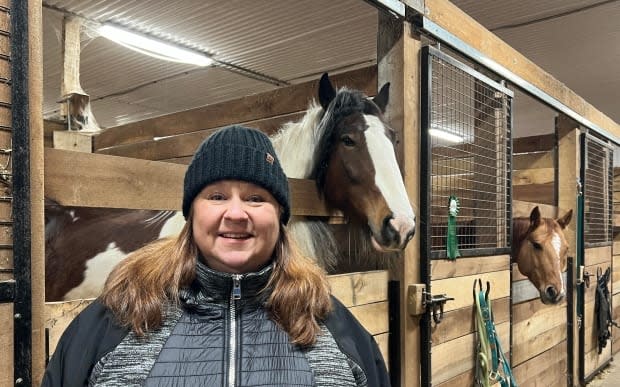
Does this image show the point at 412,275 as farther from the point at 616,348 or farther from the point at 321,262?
the point at 616,348

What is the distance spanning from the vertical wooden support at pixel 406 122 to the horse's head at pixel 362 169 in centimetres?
17

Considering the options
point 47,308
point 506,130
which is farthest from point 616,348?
point 47,308

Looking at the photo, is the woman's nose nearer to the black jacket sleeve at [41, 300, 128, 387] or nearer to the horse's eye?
the black jacket sleeve at [41, 300, 128, 387]

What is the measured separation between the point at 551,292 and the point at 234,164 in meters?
2.62

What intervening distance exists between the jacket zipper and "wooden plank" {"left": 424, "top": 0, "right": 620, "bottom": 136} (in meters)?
1.53

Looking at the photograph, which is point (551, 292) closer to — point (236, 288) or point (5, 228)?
point (236, 288)

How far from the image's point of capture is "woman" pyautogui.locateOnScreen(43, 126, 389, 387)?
83 cm

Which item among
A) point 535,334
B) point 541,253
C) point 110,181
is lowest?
point 535,334

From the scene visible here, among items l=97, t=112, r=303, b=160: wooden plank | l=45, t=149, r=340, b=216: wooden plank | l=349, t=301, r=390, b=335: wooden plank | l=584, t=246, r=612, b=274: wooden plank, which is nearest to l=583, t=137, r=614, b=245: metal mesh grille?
l=584, t=246, r=612, b=274: wooden plank

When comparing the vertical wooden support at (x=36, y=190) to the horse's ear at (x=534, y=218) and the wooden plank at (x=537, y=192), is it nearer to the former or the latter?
the horse's ear at (x=534, y=218)

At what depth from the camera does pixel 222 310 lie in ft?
2.93

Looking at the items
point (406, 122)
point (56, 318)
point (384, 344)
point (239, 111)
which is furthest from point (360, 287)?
point (239, 111)

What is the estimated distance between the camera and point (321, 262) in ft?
5.73

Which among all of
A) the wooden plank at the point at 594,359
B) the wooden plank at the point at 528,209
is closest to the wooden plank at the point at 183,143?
the wooden plank at the point at 528,209
